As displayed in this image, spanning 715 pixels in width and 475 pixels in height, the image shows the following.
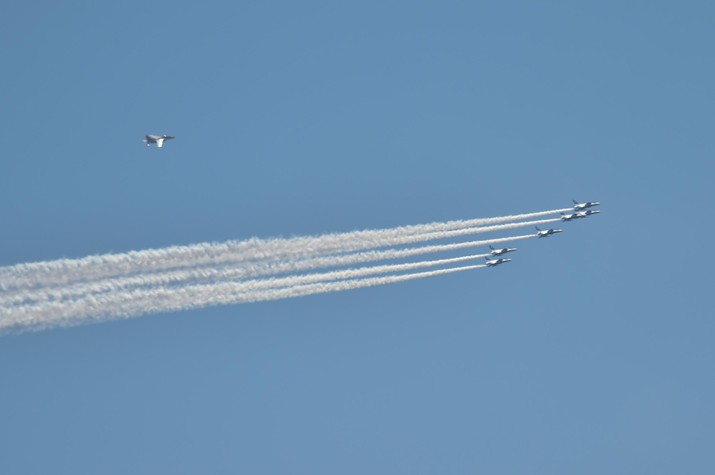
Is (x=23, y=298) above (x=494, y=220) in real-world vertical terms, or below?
below

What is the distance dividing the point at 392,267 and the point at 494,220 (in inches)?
452

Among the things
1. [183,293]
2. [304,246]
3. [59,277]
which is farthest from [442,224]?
[59,277]

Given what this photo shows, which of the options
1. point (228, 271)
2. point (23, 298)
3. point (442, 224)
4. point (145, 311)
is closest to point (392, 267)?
point (442, 224)

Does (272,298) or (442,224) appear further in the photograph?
(442,224)

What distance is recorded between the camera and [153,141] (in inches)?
4754

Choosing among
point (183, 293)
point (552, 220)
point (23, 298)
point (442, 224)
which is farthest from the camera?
point (552, 220)

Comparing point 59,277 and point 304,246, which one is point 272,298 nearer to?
point 304,246

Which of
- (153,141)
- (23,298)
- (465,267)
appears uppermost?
(153,141)

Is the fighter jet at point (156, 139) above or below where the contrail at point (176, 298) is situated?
above

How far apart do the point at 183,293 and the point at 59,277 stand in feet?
27.7

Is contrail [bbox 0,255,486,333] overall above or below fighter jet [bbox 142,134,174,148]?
below

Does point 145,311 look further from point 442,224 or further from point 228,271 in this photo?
point 442,224

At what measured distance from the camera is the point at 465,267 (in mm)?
119188

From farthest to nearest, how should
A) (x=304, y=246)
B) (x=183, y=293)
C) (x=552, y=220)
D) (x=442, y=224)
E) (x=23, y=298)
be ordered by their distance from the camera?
(x=552, y=220), (x=442, y=224), (x=304, y=246), (x=183, y=293), (x=23, y=298)
